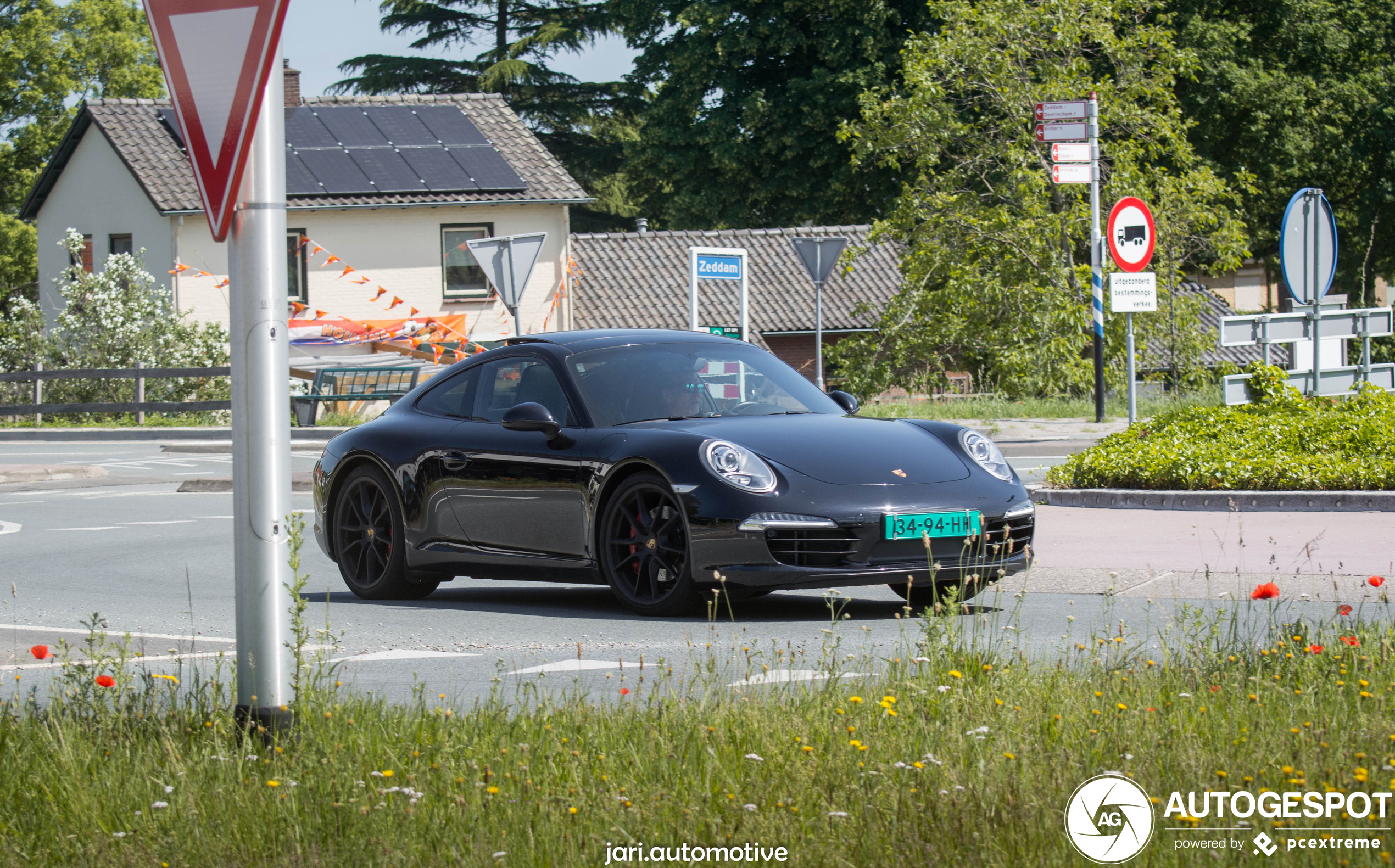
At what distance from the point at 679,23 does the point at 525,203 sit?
8395 mm

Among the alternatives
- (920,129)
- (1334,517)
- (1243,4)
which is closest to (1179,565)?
(1334,517)

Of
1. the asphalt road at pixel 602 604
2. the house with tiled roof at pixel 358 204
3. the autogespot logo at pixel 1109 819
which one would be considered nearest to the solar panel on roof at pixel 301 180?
the house with tiled roof at pixel 358 204

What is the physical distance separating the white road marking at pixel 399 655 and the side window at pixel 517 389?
1707mm

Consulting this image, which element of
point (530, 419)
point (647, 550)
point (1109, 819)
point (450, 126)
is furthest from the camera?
point (450, 126)

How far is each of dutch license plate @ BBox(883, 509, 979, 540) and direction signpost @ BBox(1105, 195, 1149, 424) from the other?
1289cm

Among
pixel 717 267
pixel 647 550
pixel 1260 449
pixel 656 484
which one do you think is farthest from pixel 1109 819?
pixel 717 267

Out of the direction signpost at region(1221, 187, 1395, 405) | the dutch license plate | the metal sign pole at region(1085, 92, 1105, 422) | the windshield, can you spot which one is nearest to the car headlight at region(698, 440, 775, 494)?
the dutch license plate

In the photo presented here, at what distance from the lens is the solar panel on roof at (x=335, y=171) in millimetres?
42594

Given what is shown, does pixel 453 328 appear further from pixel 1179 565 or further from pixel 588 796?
pixel 588 796

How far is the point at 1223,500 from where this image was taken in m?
13.1

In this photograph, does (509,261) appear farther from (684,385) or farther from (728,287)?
(728,287)

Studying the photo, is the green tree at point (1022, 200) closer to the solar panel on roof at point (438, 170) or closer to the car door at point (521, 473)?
the solar panel on roof at point (438, 170)

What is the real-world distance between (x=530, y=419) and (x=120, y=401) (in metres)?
29.1

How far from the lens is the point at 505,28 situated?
5628 cm
